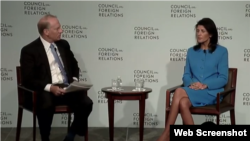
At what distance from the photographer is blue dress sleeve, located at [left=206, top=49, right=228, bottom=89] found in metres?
4.35

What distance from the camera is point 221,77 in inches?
173

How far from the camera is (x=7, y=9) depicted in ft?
17.1

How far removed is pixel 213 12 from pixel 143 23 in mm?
858

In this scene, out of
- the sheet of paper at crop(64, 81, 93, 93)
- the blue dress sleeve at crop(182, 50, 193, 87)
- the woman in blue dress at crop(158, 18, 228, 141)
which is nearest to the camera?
the sheet of paper at crop(64, 81, 93, 93)

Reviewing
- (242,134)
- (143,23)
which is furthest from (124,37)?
(242,134)

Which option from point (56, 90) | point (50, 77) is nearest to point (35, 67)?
point (50, 77)

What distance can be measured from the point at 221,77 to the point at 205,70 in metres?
0.18

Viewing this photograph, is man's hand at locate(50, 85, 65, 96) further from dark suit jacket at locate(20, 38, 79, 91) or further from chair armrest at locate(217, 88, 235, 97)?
chair armrest at locate(217, 88, 235, 97)

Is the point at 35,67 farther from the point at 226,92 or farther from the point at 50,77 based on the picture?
the point at 226,92

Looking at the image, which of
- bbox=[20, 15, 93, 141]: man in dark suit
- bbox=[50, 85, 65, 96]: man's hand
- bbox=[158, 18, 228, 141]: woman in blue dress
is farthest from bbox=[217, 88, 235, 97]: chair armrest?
bbox=[50, 85, 65, 96]: man's hand

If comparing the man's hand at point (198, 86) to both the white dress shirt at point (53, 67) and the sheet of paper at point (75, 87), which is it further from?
the white dress shirt at point (53, 67)

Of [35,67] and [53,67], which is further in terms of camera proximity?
[53,67]

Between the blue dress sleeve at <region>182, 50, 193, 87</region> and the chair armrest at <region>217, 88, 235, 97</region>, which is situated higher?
the blue dress sleeve at <region>182, 50, 193, 87</region>

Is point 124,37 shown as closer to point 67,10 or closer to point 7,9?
point 67,10
